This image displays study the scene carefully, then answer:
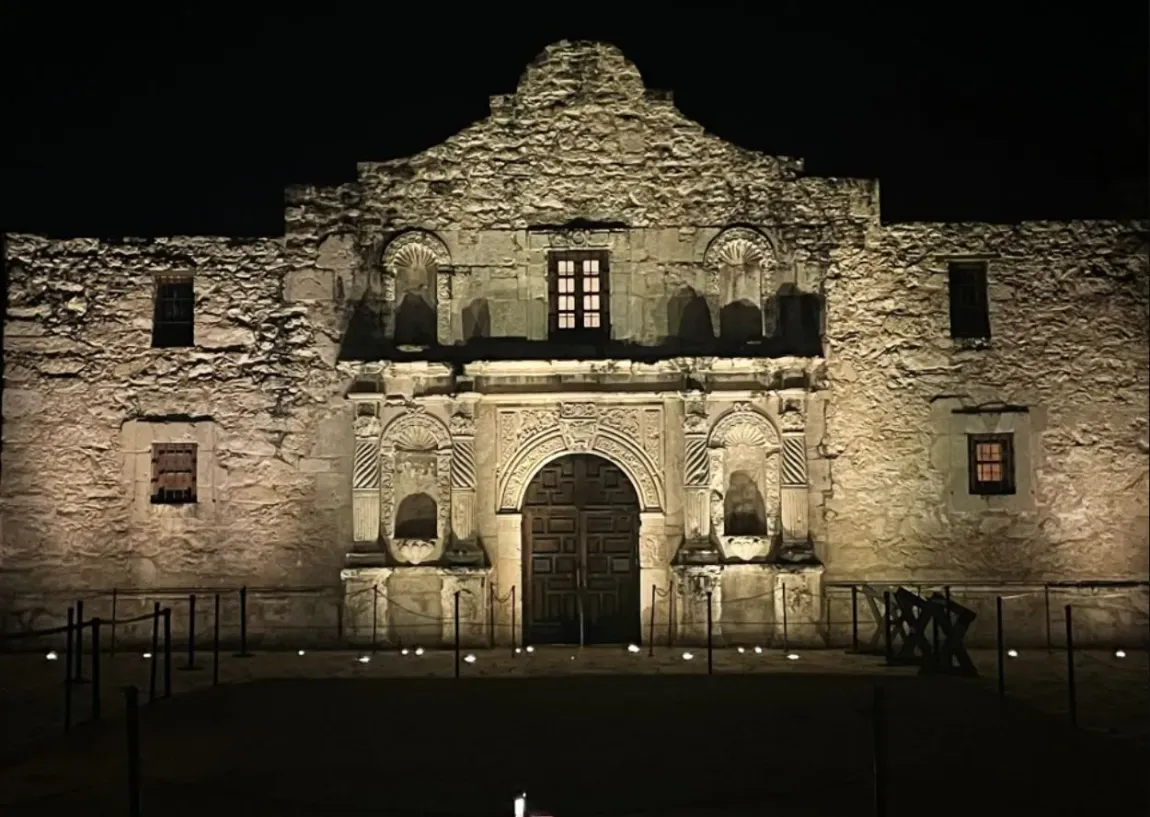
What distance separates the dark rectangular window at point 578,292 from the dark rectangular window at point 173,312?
4.82m

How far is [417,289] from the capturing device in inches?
704

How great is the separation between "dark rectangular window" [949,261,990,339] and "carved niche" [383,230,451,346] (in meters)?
6.68

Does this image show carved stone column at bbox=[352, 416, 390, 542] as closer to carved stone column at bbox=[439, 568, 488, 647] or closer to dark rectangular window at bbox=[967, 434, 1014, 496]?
carved stone column at bbox=[439, 568, 488, 647]

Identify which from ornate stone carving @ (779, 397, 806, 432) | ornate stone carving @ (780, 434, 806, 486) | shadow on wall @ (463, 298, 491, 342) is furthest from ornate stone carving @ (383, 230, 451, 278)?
ornate stone carving @ (780, 434, 806, 486)

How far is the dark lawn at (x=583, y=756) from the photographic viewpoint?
8445 mm

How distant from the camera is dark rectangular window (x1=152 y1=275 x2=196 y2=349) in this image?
17.7 m

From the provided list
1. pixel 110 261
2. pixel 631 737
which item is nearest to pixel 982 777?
pixel 631 737

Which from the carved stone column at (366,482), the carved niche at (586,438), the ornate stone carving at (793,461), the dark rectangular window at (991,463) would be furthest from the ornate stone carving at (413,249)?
the dark rectangular window at (991,463)

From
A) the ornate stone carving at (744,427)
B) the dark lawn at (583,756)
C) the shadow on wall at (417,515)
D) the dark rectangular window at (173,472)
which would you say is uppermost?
the ornate stone carving at (744,427)

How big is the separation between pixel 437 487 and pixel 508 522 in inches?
40.4

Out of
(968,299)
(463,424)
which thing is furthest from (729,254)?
(463,424)

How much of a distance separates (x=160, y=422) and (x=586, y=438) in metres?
5.57

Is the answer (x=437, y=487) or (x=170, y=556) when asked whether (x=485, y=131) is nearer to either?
(x=437, y=487)

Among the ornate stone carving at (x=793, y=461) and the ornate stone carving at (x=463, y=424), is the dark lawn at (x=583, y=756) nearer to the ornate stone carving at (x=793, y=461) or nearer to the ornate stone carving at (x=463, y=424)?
the ornate stone carving at (x=793, y=461)
